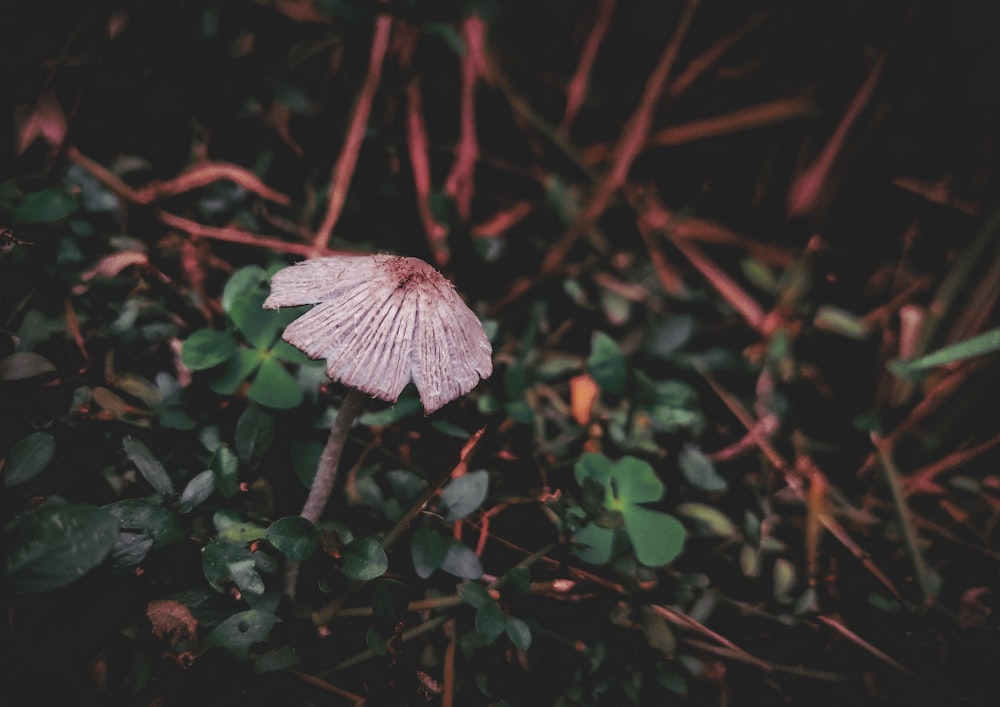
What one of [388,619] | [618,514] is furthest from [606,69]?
[388,619]

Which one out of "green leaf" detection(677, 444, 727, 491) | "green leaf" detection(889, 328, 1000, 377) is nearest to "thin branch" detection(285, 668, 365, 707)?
"green leaf" detection(677, 444, 727, 491)

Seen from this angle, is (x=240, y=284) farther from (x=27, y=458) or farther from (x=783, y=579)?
(x=783, y=579)

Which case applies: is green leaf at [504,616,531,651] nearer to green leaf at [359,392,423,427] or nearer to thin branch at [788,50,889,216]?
green leaf at [359,392,423,427]

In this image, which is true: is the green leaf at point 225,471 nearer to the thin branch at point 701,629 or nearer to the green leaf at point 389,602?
the green leaf at point 389,602

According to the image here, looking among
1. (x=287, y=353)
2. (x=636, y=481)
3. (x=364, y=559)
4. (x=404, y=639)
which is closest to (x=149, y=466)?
(x=287, y=353)

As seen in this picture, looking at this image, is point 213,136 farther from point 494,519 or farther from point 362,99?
point 494,519

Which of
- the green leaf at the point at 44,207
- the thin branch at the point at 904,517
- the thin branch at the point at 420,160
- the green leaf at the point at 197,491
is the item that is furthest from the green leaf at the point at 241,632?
the thin branch at the point at 904,517
